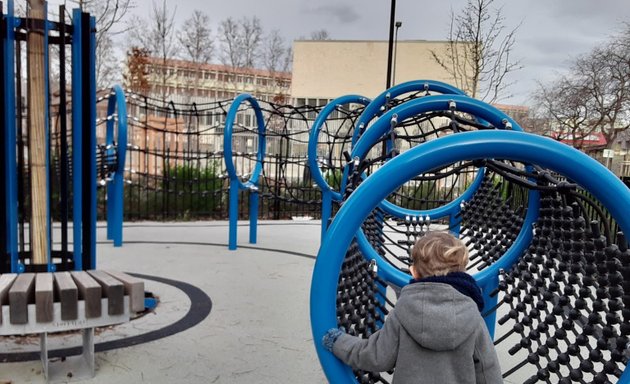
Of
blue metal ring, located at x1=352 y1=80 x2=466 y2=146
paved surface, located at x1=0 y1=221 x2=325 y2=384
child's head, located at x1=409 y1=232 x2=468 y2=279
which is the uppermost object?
blue metal ring, located at x1=352 y1=80 x2=466 y2=146

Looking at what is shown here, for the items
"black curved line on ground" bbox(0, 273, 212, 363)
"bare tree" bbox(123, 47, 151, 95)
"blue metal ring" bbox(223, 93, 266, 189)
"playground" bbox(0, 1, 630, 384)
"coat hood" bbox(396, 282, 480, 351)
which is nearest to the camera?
"coat hood" bbox(396, 282, 480, 351)

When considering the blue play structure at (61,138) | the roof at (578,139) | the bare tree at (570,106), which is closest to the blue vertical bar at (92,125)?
the blue play structure at (61,138)

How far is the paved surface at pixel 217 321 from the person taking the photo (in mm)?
2818

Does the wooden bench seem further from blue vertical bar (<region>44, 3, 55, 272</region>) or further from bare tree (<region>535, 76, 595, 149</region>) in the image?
bare tree (<region>535, 76, 595, 149</region>)

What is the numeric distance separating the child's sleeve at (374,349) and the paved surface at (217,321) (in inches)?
50.0

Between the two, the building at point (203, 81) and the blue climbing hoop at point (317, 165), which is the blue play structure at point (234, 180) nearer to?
the blue climbing hoop at point (317, 165)

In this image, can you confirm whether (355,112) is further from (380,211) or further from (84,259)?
(84,259)

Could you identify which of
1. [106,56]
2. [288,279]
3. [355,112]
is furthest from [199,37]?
[288,279]

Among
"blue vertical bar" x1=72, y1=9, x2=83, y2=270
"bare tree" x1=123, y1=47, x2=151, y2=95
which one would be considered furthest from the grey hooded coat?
"bare tree" x1=123, y1=47, x2=151, y2=95

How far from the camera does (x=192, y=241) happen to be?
21.8ft

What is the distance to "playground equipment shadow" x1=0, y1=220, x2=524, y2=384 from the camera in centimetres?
283

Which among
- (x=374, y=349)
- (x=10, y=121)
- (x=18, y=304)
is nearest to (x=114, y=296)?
(x=18, y=304)

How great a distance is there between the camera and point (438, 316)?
1435 millimetres

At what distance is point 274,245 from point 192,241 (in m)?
1.05
